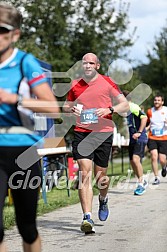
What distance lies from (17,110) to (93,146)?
147 inches

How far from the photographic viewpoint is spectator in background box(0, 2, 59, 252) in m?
3.94

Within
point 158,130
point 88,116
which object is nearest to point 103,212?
point 88,116

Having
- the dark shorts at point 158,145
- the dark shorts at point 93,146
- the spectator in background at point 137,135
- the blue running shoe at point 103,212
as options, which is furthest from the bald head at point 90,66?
the dark shorts at point 158,145

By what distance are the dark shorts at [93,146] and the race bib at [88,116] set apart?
153mm

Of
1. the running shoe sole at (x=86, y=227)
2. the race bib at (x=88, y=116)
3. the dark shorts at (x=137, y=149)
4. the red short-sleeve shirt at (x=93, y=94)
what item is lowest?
the running shoe sole at (x=86, y=227)

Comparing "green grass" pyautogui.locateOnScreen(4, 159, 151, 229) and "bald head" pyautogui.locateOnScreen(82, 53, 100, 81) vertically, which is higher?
"bald head" pyautogui.locateOnScreen(82, 53, 100, 81)

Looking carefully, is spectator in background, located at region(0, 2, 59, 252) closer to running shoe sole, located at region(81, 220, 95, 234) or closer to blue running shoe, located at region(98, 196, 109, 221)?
running shoe sole, located at region(81, 220, 95, 234)

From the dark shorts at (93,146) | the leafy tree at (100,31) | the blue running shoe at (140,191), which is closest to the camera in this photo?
the dark shorts at (93,146)

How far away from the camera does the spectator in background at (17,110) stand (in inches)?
155

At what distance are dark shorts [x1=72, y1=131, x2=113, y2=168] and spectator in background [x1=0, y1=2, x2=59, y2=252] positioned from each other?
3.44 m

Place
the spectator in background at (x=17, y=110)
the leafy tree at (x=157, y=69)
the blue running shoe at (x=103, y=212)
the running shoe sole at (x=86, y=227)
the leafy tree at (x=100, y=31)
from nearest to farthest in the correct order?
the spectator in background at (x=17, y=110)
the running shoe sole at (x=86, y=227)
the blue running shoe at (x=103, y=212)
the leafy tree at (x=100, y=31)
the leafy tree at (x=157, y=69)

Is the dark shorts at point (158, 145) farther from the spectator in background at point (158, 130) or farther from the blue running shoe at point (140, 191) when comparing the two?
the blue running shoe at point (140, 191)

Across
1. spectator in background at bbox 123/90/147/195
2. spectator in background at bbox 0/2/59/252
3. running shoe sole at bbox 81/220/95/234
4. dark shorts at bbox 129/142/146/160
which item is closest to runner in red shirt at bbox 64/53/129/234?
running shoe sole at bbox 81/220/95/234

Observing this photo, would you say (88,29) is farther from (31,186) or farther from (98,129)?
(31,186)
